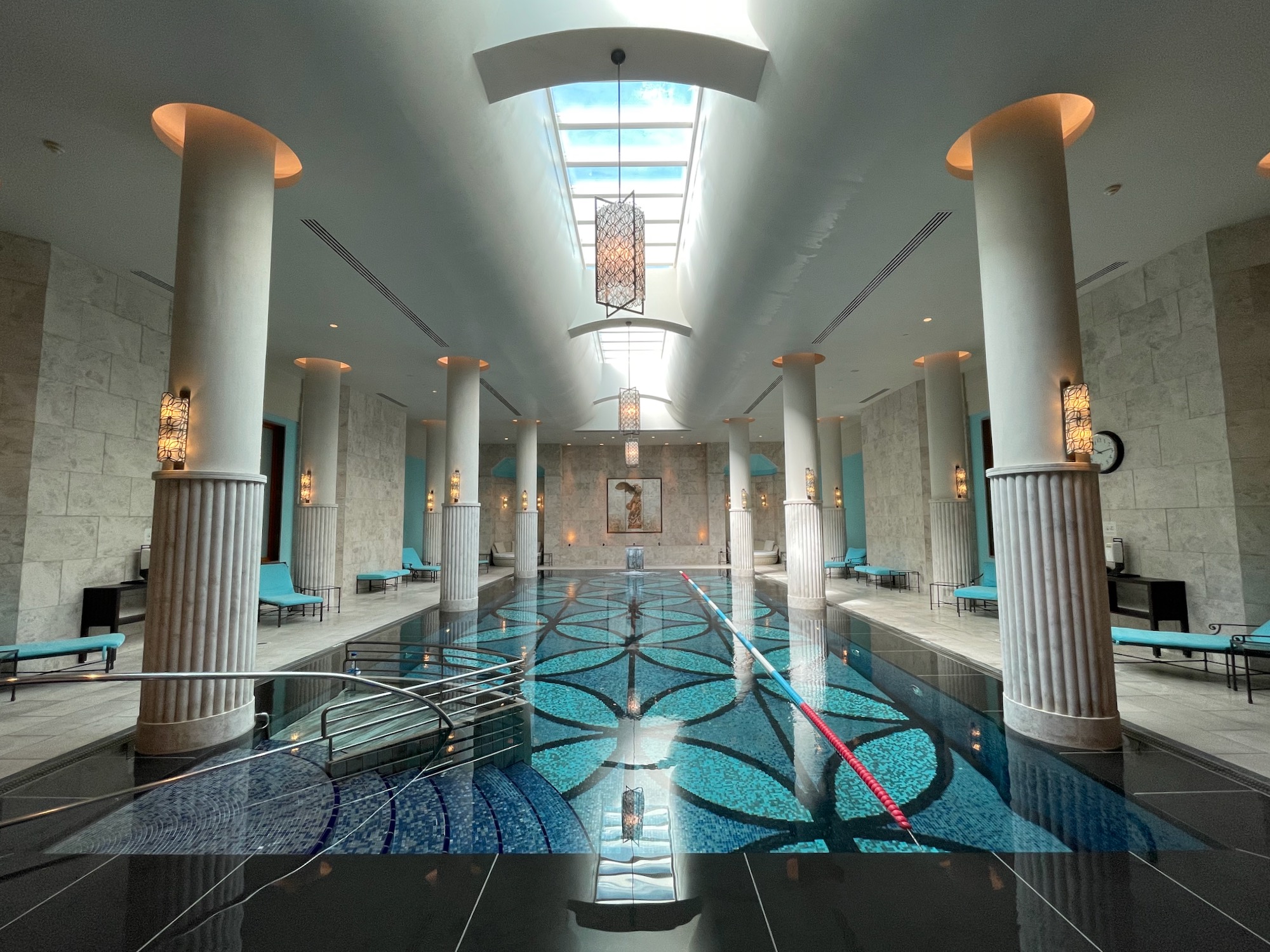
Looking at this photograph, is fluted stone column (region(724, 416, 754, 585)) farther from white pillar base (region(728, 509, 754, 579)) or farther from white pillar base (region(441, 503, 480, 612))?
white pillar base (region(441, 503, 480, 612))

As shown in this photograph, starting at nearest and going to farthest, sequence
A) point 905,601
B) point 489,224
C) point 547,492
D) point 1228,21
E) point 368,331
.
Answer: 1. point 1228,21
2. point 489,224
3. point 368,331
4. point 905,601
5. point 547,492

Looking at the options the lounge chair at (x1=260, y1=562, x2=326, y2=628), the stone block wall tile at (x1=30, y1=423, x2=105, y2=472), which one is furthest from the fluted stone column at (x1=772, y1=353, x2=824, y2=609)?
the stone block wall tile at (x1=30, y1=423, x2=105, y2=472)

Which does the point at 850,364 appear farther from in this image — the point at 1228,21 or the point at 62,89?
the point at 62,89

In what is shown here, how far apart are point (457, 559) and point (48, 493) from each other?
5.34 metres

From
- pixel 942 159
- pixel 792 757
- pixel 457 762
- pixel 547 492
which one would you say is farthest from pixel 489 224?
pixel 547 492

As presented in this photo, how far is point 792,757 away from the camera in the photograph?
3.77 meters

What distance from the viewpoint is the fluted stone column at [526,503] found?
1658 centimetres

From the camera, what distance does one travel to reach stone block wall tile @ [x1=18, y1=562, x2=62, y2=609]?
241 inches

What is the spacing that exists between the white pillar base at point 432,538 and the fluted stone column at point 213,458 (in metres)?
13.1

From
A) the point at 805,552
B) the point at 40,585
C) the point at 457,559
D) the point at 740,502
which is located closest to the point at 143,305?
the point at 40,585

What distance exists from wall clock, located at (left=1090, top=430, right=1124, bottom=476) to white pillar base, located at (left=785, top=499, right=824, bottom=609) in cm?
422

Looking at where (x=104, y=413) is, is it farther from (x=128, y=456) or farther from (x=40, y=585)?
(x=40, y=585)

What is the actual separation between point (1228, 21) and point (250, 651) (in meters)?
7.42

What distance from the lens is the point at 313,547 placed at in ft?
35.8
